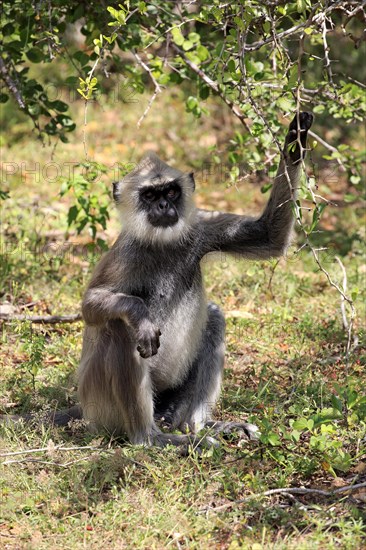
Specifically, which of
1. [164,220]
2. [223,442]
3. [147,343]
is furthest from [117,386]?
[164,220]

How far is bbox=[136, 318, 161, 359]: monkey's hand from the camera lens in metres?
3.92

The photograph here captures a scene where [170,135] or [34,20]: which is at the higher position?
[34,20]

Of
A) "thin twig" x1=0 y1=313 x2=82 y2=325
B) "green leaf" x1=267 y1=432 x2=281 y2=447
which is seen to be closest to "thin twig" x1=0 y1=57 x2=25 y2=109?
"thin twig" x1=0 y1=313 x2=82 y2=325

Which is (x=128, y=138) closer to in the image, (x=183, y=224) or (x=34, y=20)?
(x=34, y=20)

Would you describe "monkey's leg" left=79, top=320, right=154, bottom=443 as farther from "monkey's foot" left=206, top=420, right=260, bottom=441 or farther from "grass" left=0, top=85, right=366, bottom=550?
"monkey's foot" left=206, top=420, right=260, bottom=441

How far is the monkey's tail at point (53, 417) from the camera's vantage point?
14.3ft

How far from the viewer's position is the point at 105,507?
3582 mm

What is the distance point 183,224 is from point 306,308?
1.99 m

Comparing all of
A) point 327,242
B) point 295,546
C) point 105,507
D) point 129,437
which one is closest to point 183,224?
point 129,437

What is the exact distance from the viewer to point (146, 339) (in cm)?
392

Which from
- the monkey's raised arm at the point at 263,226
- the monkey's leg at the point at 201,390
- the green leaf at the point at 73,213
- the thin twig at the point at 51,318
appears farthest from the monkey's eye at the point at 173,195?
the green leaf at the point at 73,213

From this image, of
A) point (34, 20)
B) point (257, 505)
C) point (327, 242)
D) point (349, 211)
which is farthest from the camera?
point (349, 211)

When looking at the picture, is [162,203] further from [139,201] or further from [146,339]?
[146,339]

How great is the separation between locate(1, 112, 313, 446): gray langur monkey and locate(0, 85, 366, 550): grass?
0.16 metres
